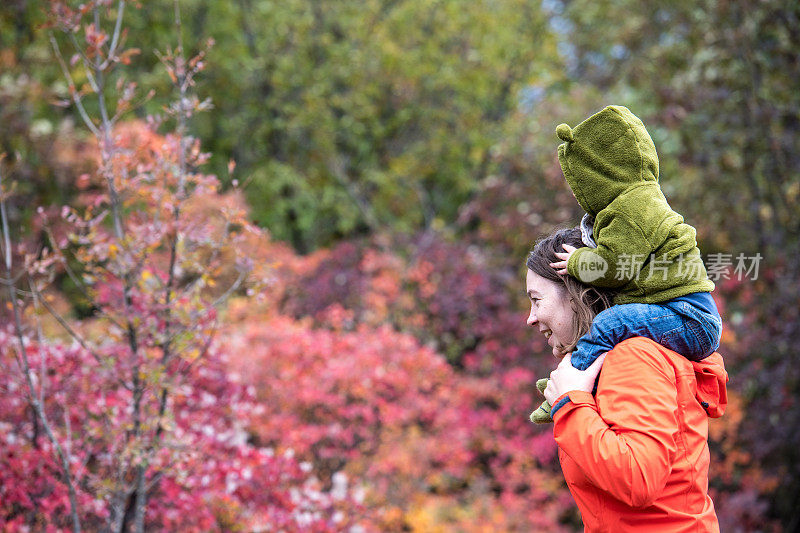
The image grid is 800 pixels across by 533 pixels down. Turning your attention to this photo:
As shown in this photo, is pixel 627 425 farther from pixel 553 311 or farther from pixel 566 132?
pixel 566 132

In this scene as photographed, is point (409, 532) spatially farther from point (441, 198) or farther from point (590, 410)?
point (441, 198)

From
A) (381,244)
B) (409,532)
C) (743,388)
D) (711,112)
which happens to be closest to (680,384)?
(409,532)

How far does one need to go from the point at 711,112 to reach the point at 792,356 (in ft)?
7.66

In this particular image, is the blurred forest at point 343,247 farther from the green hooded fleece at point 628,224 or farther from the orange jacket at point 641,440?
the orange jacket at point 641,440

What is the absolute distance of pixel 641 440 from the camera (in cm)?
125

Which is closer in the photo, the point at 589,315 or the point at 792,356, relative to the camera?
the point at 589,315

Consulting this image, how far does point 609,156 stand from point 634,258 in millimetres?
226

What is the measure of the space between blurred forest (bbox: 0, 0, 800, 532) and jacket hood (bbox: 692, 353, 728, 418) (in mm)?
1522

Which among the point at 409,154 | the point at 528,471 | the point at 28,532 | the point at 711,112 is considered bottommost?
the point at 528,471

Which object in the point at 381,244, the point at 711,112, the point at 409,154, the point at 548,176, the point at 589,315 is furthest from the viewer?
the point at 409,154

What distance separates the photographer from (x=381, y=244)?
8102 mm

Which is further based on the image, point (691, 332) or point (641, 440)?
point (691, 332)

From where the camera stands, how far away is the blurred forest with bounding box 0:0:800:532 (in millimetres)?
2471

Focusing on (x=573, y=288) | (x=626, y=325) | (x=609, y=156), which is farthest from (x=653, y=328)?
(x=609, y=156)
